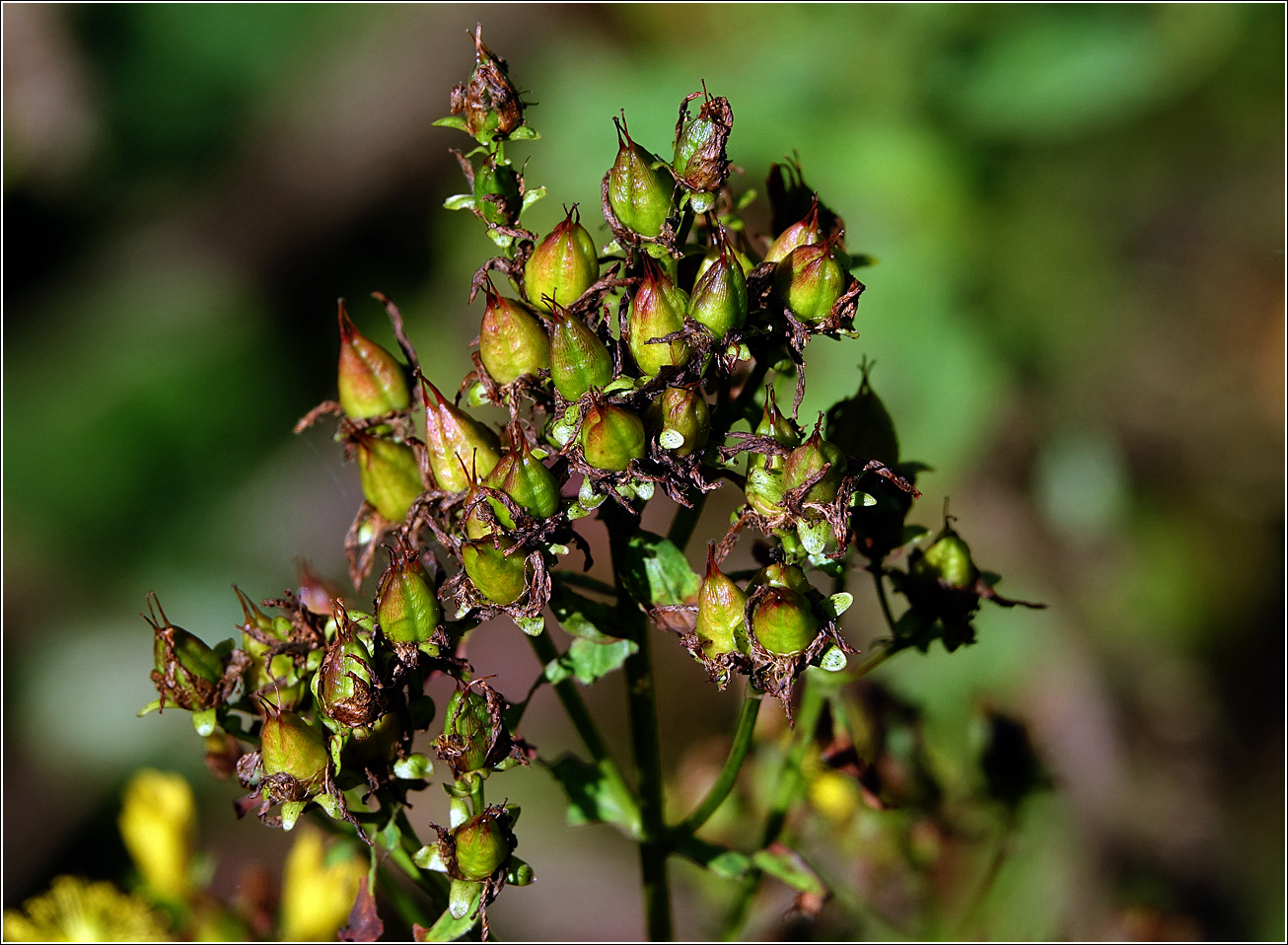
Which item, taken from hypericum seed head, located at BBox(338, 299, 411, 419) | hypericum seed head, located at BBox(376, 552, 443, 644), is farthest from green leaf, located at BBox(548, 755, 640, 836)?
hypericum seed head, located at BBox(338, 299, 411, 419)

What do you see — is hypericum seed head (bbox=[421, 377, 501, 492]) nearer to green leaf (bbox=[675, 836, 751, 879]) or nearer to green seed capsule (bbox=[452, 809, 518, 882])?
green seed capsule (bbox=[452, 809, 518, 882])

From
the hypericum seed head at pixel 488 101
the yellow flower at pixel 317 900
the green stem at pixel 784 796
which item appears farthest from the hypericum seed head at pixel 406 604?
the yellow flower at pixel 317 900

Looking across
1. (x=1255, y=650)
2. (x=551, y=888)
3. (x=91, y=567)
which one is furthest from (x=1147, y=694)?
(x=91, y=567)

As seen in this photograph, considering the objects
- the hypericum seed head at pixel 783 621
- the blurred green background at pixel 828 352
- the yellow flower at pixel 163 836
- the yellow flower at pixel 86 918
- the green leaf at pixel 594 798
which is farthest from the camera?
the blurred green background at pixel 828 352

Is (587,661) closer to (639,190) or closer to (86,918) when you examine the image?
(639,190)

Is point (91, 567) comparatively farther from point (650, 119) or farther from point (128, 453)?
point (650, 119)

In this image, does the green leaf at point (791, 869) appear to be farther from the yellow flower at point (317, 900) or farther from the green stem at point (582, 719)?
the yellow flower at point (317, 900)

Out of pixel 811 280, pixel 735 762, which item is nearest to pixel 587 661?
pixel 735 762
